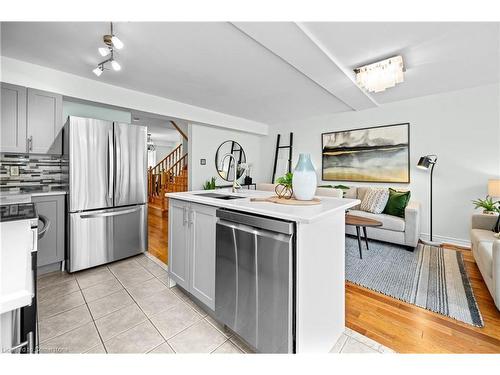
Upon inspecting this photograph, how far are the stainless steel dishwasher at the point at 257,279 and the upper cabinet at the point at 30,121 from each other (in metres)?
2.43

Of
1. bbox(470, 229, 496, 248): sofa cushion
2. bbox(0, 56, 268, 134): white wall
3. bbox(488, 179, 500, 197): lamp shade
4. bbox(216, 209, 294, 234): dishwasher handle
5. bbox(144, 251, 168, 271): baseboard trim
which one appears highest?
bbox(0, 56, 268, 134): white wall

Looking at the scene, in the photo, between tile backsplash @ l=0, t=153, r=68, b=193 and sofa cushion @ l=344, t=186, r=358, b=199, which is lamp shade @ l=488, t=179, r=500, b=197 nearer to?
sofa cushion @ l=344, t=186, r=358, b=199

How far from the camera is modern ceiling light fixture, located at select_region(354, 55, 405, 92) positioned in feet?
7.58

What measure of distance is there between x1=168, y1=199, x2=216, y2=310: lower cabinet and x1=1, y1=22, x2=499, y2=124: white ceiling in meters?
1.50

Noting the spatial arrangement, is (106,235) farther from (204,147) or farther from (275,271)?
(204,147)

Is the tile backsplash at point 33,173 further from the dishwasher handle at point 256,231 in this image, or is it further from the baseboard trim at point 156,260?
the dishwasher handle at point 256,231

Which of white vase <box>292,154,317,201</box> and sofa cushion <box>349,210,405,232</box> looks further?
sofa cushion <box>349,210,405,232</box>

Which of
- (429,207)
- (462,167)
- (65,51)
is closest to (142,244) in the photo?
(65,51)

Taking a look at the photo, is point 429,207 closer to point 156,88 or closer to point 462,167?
point 462,167

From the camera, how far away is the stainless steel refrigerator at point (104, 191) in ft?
7.89

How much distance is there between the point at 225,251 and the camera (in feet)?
4.71

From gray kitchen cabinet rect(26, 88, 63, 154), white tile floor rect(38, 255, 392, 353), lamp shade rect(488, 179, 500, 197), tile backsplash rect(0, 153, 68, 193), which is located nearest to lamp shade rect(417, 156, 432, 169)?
lamp shade rect(488, 179, 500, 197)

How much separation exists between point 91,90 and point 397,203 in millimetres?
4617

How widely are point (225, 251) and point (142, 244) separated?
2056mm
